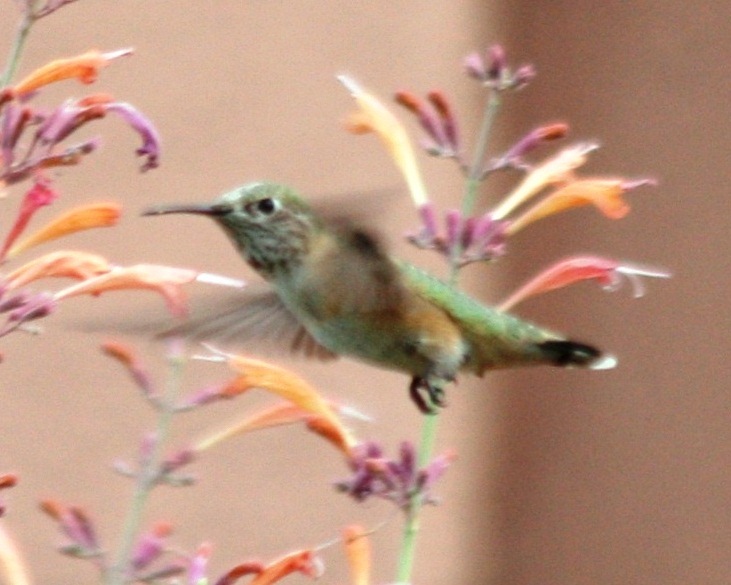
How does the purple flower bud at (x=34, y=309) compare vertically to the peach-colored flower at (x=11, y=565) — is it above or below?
above

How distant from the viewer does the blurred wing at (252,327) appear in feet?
6.36

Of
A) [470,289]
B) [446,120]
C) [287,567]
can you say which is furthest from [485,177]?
[470,289]

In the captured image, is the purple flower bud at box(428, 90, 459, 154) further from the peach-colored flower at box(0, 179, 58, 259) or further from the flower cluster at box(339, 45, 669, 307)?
the peach-colored flower at box(0, 179, 58, 259)

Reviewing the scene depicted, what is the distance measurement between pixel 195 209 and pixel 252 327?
0.27 meters

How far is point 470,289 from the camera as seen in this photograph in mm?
4031

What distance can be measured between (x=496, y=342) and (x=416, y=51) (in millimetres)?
1883

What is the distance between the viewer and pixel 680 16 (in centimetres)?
421

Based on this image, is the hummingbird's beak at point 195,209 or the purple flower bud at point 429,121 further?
the purple flower bud at point 429,121

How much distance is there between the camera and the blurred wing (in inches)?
76.3

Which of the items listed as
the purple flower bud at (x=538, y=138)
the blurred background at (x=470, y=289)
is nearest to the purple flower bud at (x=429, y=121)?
the purple flower bud at (x=538, y=138)

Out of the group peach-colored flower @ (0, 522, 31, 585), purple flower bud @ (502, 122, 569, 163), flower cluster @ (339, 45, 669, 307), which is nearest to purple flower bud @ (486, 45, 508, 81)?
flower cluster @ (339, 45, 669, 307)

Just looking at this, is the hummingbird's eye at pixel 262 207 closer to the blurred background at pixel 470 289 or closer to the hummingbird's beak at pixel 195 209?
the hummingbird's beak at pixel 195 209

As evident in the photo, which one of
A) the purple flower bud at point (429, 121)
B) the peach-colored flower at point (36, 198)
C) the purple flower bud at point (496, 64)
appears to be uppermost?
the purple flower bud at point (496, 64)

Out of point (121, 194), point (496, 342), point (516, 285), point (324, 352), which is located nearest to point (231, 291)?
point (324, 352)
